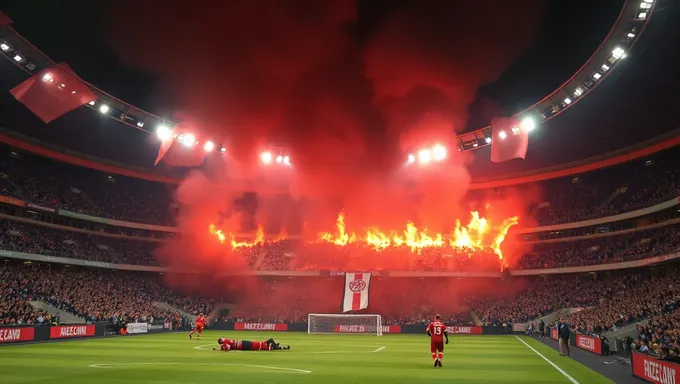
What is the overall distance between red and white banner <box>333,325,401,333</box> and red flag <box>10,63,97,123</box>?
2970 centimetres

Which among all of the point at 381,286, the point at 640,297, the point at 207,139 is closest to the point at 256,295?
the point at 381,286

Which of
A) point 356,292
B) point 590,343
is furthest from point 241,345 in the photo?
point 356,292

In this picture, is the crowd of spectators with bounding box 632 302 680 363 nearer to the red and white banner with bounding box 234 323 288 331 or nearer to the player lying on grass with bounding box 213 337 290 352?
the player lying on grass with bounding box 213 337 290 352

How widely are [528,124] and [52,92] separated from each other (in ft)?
130

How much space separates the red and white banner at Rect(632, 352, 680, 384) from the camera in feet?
43.0

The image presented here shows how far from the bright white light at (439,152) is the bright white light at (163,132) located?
27.3 m

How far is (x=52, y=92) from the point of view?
130 feet

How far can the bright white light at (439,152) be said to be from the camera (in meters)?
56.6

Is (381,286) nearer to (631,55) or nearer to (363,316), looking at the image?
(363,316)

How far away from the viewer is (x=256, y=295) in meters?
62.8

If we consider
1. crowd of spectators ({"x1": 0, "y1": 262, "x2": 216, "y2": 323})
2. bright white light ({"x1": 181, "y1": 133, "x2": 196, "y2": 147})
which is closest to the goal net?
crowd of spectators ({"x1": 0, "y1": 262, "x2": 216, "y2": 323})

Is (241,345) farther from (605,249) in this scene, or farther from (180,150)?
(605,249)

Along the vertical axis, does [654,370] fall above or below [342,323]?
above

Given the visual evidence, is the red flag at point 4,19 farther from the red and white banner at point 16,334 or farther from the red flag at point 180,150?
the red flag at point 180,150
